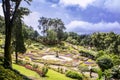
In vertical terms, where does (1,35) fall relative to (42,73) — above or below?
above

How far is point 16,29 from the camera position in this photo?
2026 inches

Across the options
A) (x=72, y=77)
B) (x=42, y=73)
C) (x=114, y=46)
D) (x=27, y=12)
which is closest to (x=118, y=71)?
(x=72, y=77)

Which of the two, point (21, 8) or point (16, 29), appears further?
point (16, 29)

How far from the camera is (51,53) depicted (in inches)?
3760

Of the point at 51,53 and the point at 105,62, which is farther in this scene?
the point at 51,53

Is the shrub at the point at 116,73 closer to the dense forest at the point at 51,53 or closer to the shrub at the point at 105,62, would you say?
the dense forest at the point at 51,53

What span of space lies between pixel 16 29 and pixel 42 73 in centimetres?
1665

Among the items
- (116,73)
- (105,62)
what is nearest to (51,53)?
(105,62)

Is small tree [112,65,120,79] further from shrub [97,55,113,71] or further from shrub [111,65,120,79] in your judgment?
shrub [97,55,113,71]

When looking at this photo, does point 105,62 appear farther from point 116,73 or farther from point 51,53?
point 51,53

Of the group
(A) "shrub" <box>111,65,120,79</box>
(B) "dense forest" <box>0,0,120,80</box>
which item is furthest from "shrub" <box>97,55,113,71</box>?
(A) "shrub" <box>111,65,120,79</box>

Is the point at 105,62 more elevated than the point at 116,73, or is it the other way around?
the point at 105,62

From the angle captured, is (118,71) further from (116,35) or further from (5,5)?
(116,35)

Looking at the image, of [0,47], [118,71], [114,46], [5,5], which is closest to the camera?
[5,5]
